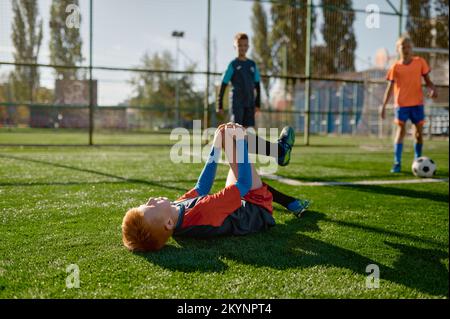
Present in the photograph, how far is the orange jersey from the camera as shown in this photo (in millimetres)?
6461

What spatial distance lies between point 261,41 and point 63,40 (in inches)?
712

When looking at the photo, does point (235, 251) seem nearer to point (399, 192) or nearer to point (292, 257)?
point (292, 257)

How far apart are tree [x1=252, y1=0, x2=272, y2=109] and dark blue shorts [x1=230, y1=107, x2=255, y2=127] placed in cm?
1635

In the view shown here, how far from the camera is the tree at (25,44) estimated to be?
Answer: 969 centimetres

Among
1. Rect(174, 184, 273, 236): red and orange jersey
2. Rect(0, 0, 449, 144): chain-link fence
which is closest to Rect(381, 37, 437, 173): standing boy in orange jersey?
Rect(174, 184, 273, 236): red and orange jersey

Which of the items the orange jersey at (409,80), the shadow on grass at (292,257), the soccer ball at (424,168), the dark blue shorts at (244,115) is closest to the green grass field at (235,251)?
the shadow on grass at (292,257)

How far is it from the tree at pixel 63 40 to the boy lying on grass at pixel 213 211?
8346 mm

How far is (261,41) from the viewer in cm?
2659

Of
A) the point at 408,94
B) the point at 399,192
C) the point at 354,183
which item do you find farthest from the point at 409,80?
the point at 399,192

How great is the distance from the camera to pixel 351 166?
7113mm

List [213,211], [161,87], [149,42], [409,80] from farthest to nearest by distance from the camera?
[161,87], [149,42], [409,80], [213,211]

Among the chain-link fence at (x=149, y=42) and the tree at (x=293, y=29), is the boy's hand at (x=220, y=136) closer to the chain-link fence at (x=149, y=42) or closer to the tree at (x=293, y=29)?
the chain-link fence at (x=149, y=42)
